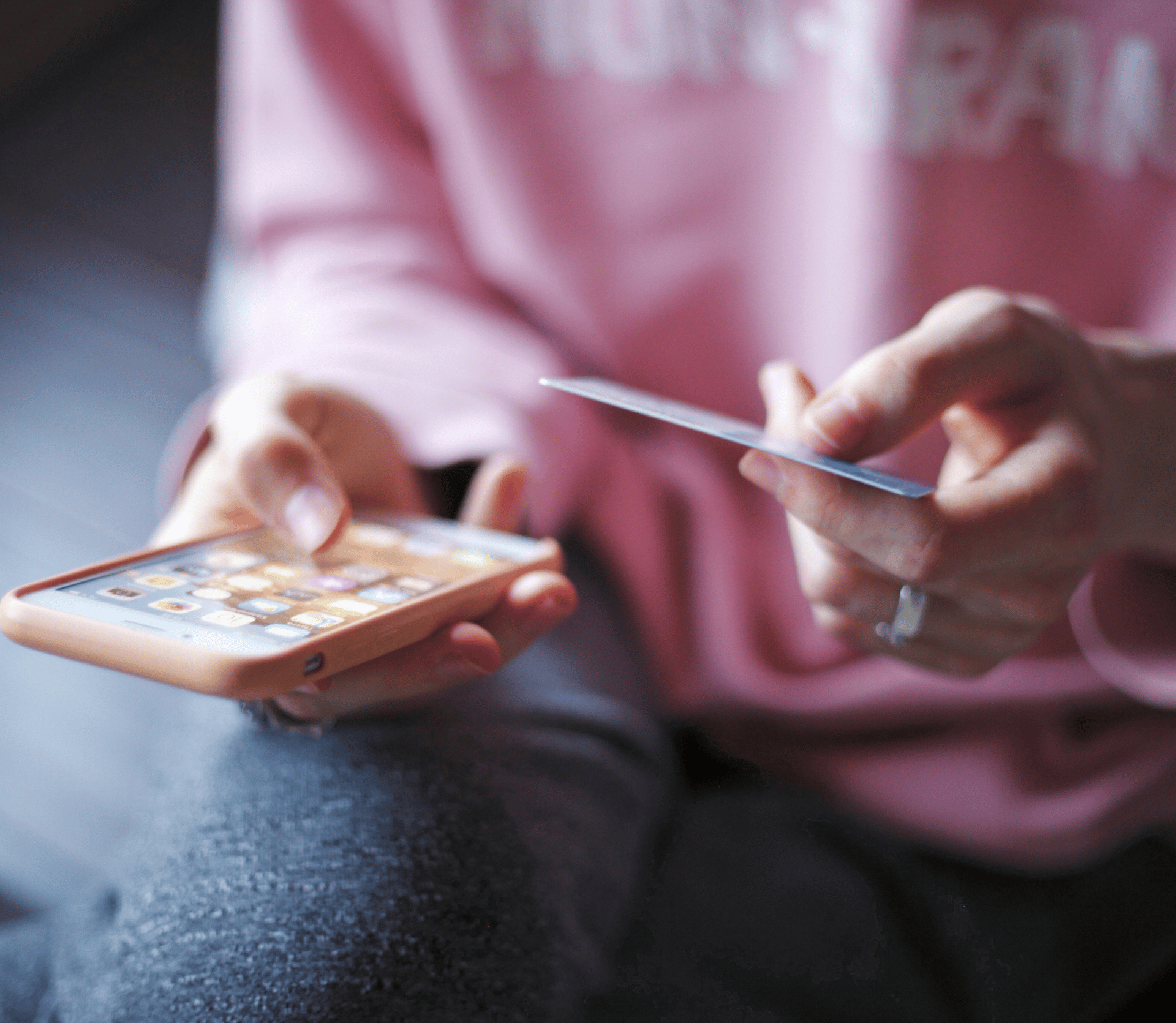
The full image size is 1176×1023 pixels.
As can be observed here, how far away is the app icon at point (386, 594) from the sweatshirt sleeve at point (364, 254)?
16 cm

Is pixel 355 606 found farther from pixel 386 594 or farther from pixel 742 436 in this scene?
pixel 742 436

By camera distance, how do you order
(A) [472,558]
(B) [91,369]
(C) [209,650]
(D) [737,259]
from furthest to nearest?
(B) [91,369] → (D) [737,259] → (A) [472,558] → (C) [209,650]

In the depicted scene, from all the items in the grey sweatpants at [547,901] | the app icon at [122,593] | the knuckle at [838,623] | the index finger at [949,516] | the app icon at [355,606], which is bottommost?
the grey sweatpants at [547,901]

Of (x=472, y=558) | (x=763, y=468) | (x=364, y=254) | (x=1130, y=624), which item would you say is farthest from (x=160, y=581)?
(x=1130, y=624)

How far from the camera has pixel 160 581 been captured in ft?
1.00

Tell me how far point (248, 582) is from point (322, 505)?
42 millimetres

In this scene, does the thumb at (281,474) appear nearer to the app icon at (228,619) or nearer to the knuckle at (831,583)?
the app icon at (228,619)

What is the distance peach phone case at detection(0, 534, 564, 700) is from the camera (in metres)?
0.23

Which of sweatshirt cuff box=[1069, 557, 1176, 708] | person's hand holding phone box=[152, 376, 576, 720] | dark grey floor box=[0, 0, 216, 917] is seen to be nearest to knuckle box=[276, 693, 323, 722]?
person's hand holding phone box=[152, 376, 576, 720]

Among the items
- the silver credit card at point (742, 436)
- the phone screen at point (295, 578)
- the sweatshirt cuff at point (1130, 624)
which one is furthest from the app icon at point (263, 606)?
the sweatshirt cuff at point (1130, 624)

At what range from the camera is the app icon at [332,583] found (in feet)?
1.05

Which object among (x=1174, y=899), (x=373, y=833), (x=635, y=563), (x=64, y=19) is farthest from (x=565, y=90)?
(x=64, y=19)

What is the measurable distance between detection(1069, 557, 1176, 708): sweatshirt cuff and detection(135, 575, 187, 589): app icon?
42 cm

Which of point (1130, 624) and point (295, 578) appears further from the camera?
point (1130, 624)
